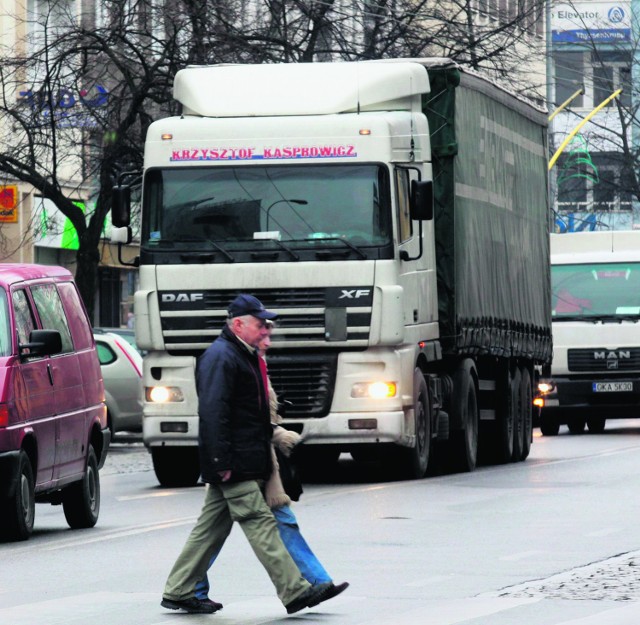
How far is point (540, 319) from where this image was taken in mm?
25578

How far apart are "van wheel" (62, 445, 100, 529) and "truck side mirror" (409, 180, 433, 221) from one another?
440 cm

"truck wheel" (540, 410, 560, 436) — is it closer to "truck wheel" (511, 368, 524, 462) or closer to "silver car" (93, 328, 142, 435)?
"silver car" (93, 328, 142, 435)

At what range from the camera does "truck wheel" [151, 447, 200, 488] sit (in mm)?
20609

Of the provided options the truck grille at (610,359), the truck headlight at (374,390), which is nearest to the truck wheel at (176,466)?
the truck headlight at (374,390)

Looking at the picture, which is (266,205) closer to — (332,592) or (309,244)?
(309,244)

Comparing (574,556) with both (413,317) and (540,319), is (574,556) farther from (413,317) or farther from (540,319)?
(540,319)

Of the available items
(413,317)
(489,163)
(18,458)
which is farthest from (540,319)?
(18,458)

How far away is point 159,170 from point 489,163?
4.50 m

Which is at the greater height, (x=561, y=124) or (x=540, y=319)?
(x=561, y=124)

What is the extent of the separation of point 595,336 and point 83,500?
15215 mm

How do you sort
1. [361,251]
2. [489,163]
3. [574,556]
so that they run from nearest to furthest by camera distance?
1. [574,556]
2. [361,251]
3. [489,163]

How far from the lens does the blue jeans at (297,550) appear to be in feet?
34.6

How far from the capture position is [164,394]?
775 inches

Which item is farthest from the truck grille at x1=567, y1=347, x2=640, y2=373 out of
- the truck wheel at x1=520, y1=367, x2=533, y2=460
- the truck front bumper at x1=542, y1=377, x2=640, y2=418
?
the truck wheel at x1=520, y1=367, x2=533, y2=460
